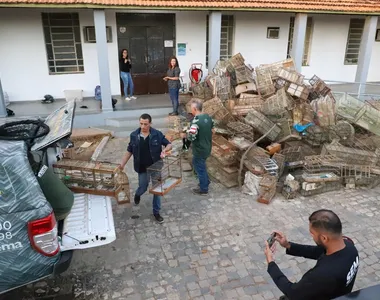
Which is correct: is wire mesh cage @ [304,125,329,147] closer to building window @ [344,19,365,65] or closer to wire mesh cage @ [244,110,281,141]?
wire mesh cage @ [244,110,281,141]

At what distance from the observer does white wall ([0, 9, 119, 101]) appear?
10547 millimetres

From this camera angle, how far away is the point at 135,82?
12.2 metres

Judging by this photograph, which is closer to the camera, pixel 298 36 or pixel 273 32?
pixel 298 36

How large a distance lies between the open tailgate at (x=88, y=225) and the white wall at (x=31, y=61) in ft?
27.7

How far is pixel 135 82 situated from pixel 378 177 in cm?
881

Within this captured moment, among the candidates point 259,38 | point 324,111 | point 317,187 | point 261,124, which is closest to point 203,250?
point 317,187

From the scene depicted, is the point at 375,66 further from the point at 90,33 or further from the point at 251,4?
the point at 90,33

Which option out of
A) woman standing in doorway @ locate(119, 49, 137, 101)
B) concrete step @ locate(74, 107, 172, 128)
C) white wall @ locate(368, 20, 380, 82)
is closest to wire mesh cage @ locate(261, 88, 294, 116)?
concrete step @ locate(74, 107, 172, 128)

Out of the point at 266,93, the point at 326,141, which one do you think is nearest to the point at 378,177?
the point at 326,141

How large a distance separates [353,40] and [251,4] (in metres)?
6.33

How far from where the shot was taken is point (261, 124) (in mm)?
7266

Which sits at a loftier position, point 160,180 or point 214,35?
point 214,35

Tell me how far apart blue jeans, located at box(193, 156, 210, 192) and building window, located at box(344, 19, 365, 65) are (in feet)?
37.0

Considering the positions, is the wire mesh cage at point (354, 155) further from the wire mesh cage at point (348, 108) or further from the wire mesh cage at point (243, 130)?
the wire mesh cage at point (243, 130)
